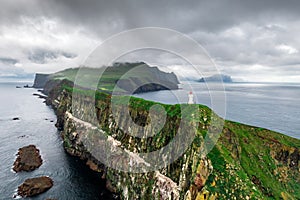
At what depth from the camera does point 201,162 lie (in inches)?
1331

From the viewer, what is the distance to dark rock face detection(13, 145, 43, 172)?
70.1m

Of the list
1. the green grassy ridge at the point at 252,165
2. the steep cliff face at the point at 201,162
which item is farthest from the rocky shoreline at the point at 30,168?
the green grassy ridge at the point at 252,165

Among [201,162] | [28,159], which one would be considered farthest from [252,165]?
[28,159]

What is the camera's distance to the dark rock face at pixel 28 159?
2761 inches

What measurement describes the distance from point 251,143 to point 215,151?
55.6 feet

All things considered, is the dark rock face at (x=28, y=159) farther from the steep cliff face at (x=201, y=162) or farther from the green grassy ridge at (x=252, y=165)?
the green grassy ridge at (x=252, y=165)

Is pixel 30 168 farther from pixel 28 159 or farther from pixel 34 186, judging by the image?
pixel 34 186

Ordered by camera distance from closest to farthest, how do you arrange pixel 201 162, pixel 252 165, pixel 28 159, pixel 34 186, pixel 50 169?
pixel 201 162, pixel 252 165, pixel 34 186, pixel 50 169, pixel 28 159

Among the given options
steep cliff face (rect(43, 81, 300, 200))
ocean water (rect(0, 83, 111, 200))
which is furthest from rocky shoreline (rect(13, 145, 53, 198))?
steep cliff face (rect(43, 81, 300, 200))

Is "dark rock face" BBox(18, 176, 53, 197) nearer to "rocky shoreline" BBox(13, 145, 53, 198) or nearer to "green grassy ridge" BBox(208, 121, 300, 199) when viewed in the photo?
"rocky shoreline" BBox(13, 145, 53, 198)

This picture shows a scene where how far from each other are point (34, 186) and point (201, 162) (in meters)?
51.0

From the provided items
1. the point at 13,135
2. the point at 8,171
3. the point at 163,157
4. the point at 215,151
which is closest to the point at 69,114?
the point at 8,171

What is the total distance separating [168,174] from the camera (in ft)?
135

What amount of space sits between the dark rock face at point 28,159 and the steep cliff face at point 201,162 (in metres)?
20.0
